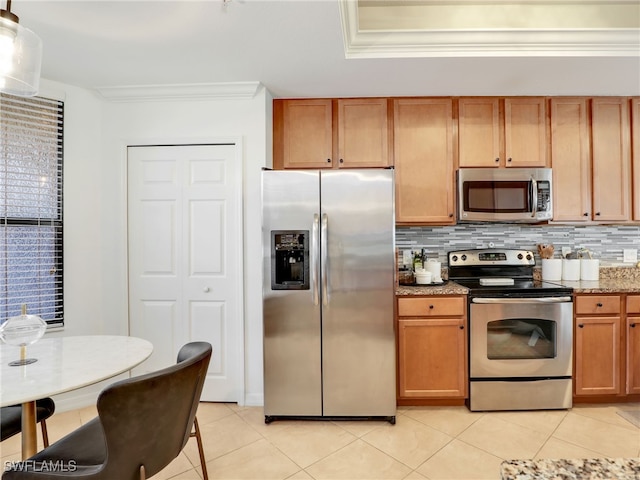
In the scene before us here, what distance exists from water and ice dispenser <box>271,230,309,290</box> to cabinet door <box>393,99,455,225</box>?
3.04 ft

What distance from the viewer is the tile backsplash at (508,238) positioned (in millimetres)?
3027

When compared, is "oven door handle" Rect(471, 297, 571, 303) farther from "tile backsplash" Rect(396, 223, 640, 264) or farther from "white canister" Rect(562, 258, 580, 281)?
"tile backsplash" Rect(396, 223, 640, 264)

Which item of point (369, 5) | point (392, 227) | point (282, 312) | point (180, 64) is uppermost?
point (369, 5)

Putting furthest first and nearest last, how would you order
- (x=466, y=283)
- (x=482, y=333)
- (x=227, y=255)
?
(x=466, y=283)
(x=227, y=255)
(x=482, y=333)

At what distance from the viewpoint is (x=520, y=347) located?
7.98ft

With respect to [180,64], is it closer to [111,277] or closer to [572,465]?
[111,277]

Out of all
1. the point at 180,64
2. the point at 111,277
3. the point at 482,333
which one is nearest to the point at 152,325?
the point at 111,277

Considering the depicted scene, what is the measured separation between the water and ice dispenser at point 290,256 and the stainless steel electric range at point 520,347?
4.13 ft

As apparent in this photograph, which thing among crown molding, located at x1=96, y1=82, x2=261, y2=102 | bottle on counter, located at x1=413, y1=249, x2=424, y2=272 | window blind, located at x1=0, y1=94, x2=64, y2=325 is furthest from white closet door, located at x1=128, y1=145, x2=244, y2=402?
bottle on counter, located at x1=413, y1=249, x2=424, y2=272

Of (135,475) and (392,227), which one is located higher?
(392,227)

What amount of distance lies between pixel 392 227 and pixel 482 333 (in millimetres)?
1050

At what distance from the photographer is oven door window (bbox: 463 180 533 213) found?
2674mm

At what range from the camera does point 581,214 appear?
2748 mm

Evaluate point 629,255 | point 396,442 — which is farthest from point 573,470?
point 629,255
